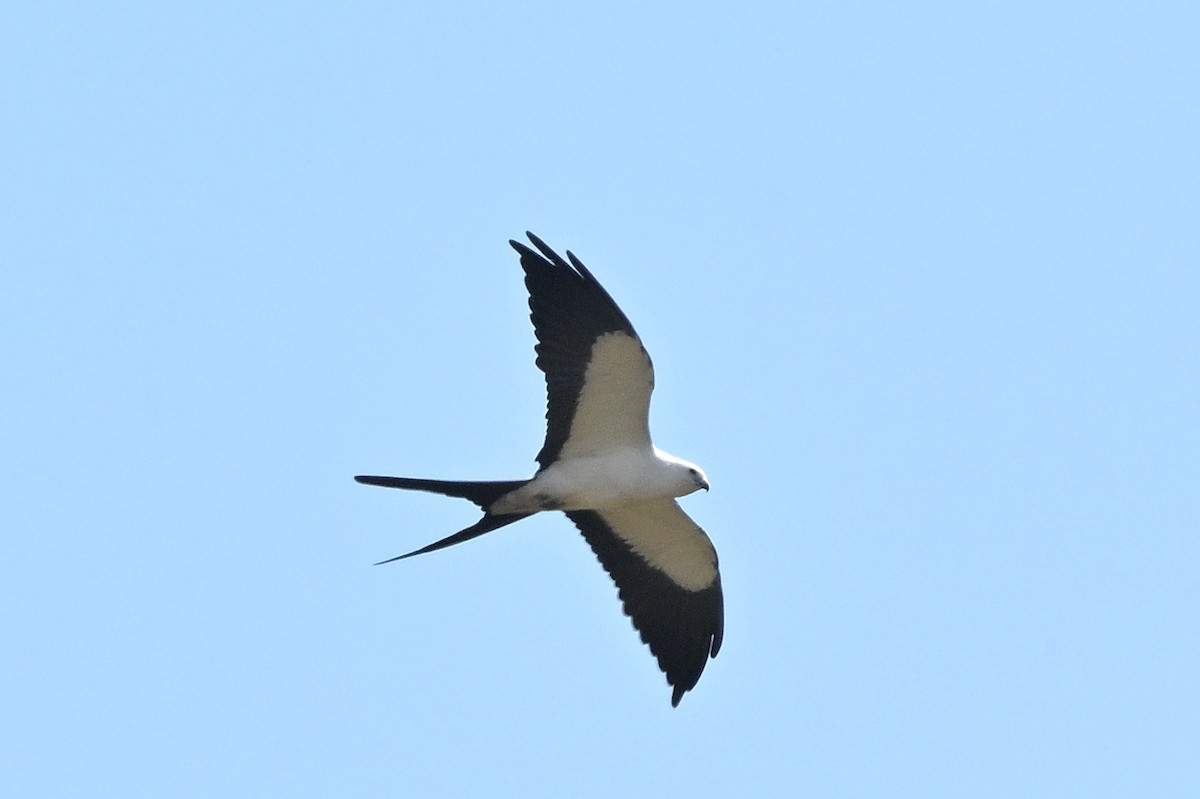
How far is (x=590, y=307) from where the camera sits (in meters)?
10.9

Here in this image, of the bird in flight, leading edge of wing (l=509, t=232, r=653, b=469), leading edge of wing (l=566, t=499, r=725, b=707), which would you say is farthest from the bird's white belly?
leading edge of wing (l=566, t=499, r=725, b=707)

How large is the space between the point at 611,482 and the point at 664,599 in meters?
1.45

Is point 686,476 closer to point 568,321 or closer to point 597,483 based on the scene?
point 597,483

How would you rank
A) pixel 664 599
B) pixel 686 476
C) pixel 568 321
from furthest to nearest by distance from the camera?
pixel 664 599 < pixel 686 476 < pixel 568 321

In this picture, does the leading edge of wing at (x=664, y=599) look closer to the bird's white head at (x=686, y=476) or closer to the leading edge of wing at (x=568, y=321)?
the bird's white head at (x=686, y=476)

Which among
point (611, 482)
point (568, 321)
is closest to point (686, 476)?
point (611, 482)

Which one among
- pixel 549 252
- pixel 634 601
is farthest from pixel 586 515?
pixel 549 252

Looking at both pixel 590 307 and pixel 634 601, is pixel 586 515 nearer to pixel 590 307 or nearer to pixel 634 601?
pixel 634 601

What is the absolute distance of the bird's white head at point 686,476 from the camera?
448 inches

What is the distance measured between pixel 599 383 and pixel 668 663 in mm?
2431

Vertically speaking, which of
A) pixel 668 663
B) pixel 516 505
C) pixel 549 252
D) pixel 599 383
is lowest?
pixel 668 663

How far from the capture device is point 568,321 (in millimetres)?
11000

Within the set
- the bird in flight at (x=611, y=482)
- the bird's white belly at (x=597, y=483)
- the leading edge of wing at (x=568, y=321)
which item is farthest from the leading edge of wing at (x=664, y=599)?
the leading edge of wing at (x=568, y=321)

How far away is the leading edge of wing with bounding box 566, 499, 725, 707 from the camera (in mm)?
12328
